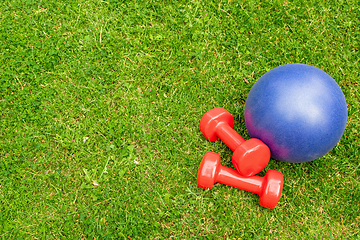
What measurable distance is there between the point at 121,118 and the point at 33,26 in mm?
1853

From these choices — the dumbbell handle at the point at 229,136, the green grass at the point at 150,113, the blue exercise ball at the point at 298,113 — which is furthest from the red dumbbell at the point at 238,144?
the green grass at the point at 150,113

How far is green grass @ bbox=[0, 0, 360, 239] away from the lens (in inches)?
113

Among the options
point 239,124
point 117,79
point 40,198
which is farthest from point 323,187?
point 40,198

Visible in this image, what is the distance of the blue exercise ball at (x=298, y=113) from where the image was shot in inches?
92.0

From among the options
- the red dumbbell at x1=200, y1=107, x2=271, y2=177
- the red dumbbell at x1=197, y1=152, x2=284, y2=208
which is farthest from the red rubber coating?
the red dumbbell at x1=197, y1=152, x2=284, y2=208

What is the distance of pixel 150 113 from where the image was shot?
3287mm

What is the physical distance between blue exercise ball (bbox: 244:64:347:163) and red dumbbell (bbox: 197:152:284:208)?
283 mm

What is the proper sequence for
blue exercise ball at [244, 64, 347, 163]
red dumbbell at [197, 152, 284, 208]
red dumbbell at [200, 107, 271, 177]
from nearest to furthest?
blue exercise ball at [244, 64, 347, 163]
red dumbbell at [200, 107, 271, 177]
red dumbbell at [197, 152, 284, 208]

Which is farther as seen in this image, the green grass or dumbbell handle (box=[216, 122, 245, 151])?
the green grass

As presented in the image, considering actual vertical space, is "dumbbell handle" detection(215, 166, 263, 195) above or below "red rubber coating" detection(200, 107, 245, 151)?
below

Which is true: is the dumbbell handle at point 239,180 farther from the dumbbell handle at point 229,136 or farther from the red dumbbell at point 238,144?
the dumbbell handle at point 229,136

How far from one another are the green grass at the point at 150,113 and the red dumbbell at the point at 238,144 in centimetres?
29

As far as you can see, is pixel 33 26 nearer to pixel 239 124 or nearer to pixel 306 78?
pixel 239 124

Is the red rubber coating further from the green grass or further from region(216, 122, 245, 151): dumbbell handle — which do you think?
the green grass
